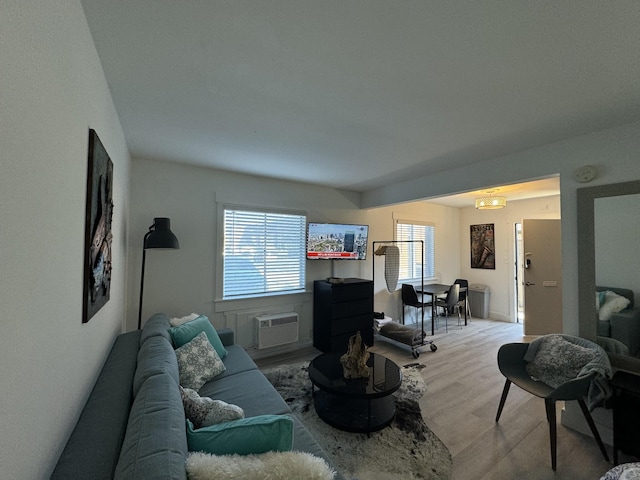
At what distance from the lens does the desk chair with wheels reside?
1812 mm

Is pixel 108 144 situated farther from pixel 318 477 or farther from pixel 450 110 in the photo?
pixel 450 110

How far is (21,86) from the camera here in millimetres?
670

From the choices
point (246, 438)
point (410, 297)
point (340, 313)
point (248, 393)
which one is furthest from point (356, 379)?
point (410, 297)

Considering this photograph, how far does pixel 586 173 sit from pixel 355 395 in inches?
102

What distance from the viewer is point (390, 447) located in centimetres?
196

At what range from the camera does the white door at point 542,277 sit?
167 inches

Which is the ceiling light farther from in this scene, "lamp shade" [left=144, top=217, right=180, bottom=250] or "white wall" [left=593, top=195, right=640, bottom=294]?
"lamp shade" [left=144, top=217, right=180, bottom=250]

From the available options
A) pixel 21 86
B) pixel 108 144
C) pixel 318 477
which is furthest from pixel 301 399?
pixel 21 86

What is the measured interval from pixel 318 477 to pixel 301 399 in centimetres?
177

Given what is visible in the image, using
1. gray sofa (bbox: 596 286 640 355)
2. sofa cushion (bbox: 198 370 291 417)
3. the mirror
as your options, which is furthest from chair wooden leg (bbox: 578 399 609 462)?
sofa cushion (bbox: 198 370 291 417)

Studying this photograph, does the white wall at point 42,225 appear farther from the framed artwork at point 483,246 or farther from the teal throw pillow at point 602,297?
the framed artwork at point 483,246

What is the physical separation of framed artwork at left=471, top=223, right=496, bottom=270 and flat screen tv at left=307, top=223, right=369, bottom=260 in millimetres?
3101

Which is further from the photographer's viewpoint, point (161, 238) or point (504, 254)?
point (504, 254)

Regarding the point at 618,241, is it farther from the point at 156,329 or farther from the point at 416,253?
the point at 156,329
